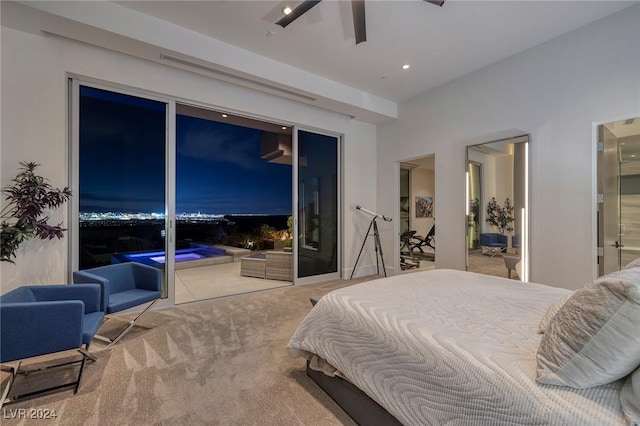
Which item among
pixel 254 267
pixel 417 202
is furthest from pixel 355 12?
pixel 417 202

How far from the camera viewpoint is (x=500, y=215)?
362cm

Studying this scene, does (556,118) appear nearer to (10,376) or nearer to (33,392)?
(33,392)

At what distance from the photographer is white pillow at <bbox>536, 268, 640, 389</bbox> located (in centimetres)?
87

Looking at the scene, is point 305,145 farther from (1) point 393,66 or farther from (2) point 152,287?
(2) point 152,287

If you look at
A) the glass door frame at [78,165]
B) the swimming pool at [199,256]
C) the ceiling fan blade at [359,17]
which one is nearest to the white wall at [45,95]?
the glass door frame at [78,165]

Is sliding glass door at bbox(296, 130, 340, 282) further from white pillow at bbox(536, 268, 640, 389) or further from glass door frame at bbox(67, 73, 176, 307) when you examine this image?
white pillow at bbox(536, 268, 640, 389)

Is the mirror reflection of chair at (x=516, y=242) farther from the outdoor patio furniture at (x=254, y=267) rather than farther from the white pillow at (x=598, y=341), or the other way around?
the outdoor patio furniture at (x=254, y=267)

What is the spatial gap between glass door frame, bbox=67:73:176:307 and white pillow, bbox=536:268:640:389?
365 centimetres

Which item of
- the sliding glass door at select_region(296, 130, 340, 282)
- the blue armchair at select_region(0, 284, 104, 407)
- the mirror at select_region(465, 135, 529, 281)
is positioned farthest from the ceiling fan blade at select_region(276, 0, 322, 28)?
the mirror at select_region(465, 135, 529, 281)

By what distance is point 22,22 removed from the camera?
249 centimetres

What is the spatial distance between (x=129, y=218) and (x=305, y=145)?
275cm

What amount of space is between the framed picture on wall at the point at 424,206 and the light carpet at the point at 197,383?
6287mm

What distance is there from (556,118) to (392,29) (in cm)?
214

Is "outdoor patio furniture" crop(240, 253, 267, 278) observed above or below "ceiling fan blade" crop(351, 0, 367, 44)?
below
